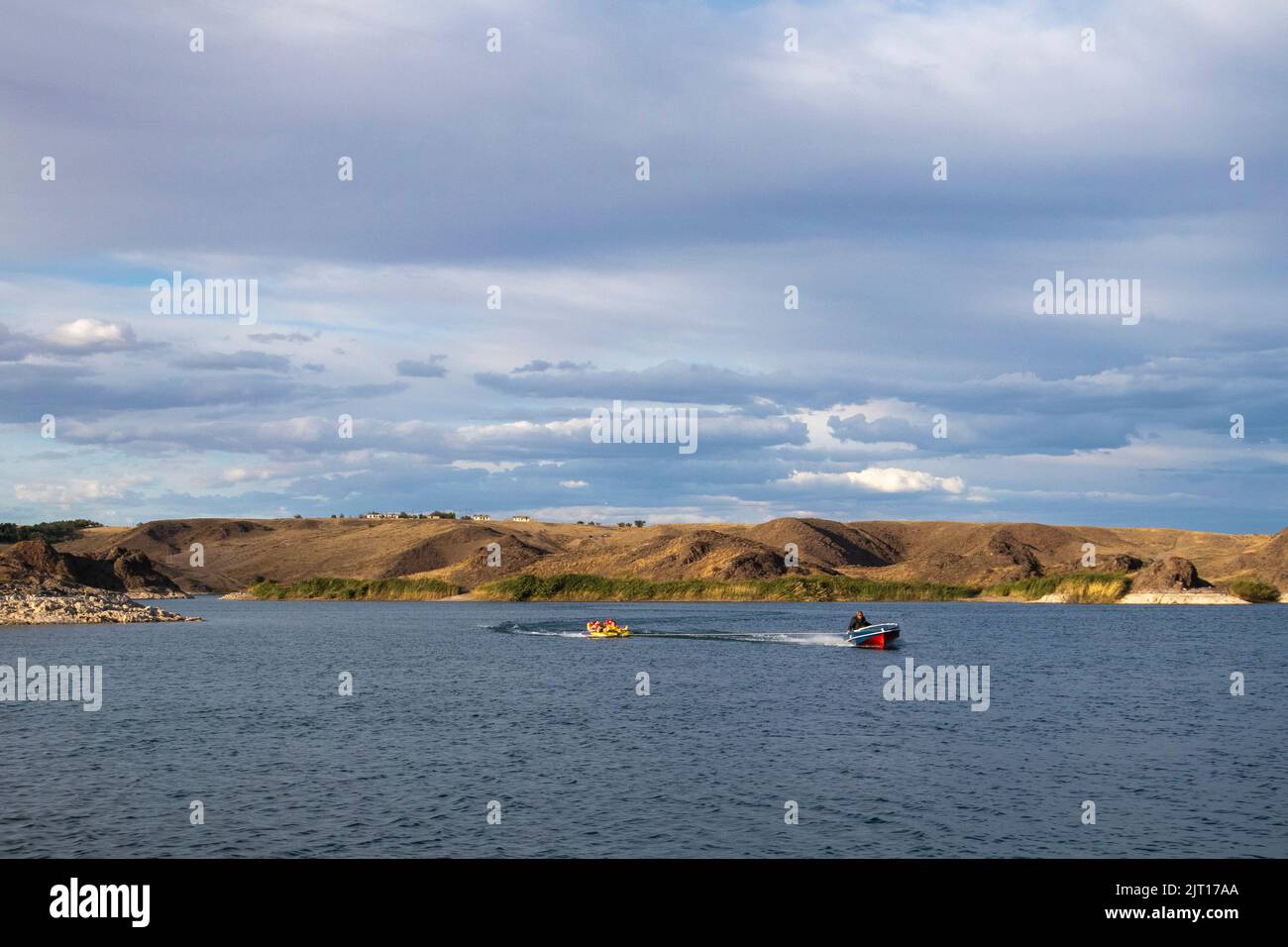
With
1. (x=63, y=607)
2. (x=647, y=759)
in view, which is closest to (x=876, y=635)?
(x=647, y=759)

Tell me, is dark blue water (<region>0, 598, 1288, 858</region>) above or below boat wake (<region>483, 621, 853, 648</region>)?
above

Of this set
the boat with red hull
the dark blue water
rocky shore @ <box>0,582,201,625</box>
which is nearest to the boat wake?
the boat with red hull

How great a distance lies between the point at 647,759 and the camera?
45062 mm

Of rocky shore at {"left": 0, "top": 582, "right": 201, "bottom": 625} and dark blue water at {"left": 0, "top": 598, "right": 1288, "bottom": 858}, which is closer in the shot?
dark blue water at {"left": 0, "top": 598, "right": 1288, "bottom": 858}

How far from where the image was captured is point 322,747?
157 ft

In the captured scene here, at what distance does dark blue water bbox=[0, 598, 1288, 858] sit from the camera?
1260 inches

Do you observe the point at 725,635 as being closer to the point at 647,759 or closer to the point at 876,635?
the point at 876,635

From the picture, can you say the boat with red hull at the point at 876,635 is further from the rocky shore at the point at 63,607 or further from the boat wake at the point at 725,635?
the rocky shore at the point at 63,607

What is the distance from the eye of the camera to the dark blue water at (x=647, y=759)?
A: 3200 centimetres

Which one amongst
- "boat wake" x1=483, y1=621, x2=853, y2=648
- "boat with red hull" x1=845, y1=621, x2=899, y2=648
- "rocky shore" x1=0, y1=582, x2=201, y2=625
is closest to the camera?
"boat with red hull" x1=845, y1=621, x2=899, y2=648

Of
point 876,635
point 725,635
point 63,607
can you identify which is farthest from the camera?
point 63,607

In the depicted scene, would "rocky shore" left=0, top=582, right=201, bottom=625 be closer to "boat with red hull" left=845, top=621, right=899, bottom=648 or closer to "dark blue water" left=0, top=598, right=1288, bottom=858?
"dark blue water" left=0, top=598, right=1288, bottom=858
